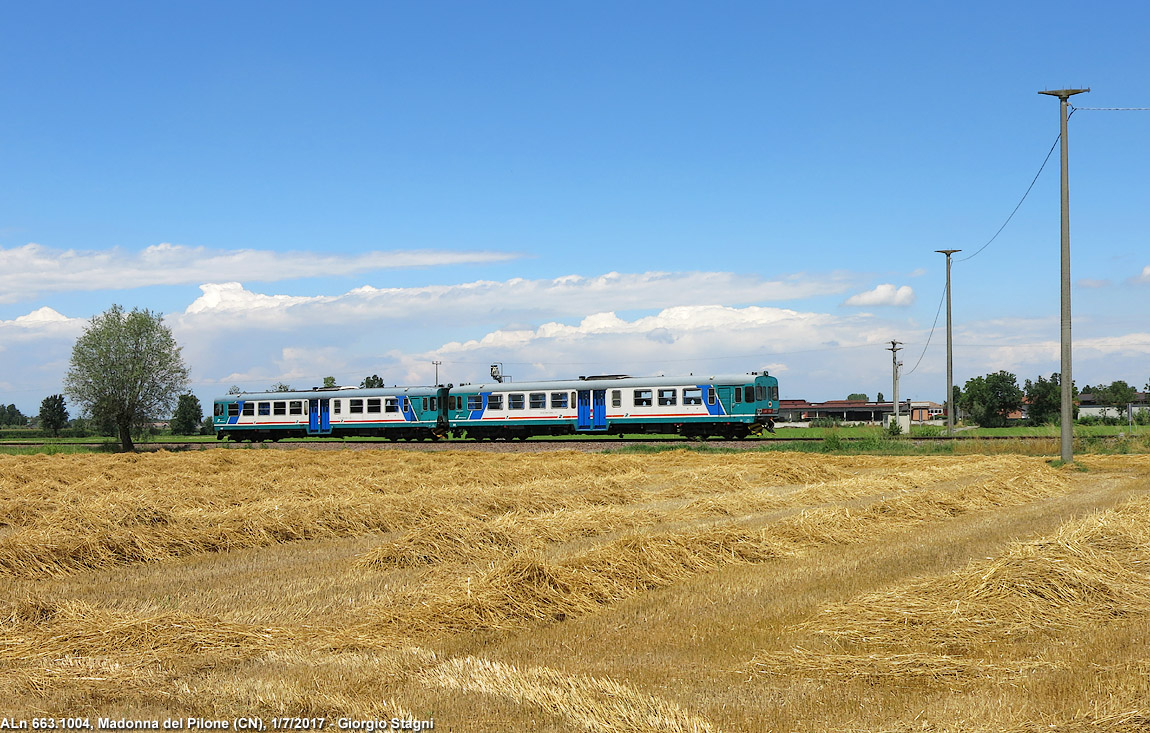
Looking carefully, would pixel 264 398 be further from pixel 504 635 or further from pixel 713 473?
pixel 504 635

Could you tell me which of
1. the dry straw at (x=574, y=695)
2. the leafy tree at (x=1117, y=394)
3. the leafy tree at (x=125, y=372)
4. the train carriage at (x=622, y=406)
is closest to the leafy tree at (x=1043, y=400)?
the leafy tree at (x=1117, y=394)

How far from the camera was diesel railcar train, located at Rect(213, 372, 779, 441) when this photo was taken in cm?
4819

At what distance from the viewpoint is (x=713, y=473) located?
81.2 ft

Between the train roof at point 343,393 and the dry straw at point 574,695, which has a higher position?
the train roof at point 343,393

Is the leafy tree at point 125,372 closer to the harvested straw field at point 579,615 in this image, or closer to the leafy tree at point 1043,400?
the harvested straw field at point 579,615

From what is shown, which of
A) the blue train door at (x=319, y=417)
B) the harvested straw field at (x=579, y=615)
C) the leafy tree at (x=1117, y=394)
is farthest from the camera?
the leafy tree at (x=1117, y=394)

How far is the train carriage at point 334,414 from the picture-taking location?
56.0 metres

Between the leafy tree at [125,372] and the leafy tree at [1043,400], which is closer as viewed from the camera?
the leafy tree at [125,372]

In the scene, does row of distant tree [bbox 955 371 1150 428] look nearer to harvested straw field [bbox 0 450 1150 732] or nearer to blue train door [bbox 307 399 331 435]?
blue train door [bbox 307 399 331 435]

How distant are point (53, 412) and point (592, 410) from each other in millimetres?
102613

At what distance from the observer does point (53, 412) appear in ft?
417

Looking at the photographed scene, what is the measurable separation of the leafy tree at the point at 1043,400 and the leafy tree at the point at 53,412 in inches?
4755

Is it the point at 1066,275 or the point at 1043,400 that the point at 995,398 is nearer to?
the point at 1043,400

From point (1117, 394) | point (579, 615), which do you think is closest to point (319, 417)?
point (579, 615)
